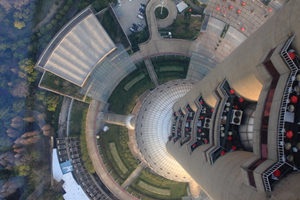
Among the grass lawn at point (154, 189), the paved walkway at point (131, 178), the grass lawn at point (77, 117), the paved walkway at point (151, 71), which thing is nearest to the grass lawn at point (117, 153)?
the paved walkway at point (131, 178)

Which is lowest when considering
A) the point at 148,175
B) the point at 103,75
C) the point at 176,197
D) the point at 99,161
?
the point at 176,197

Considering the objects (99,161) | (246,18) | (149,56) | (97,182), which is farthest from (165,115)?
(246,18)

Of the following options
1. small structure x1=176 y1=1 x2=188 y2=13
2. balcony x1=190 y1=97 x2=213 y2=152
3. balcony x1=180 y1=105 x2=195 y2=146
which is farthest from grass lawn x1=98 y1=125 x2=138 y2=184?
small structure x1=176 y1=1 x2=188 y2=13

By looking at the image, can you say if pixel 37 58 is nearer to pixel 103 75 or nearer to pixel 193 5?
pixel 103 75

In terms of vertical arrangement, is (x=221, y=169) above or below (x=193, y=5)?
below

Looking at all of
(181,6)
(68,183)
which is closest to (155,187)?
(68,183)

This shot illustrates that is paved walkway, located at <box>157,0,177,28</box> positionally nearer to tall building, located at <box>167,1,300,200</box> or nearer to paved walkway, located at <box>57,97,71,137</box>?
paved walkway, located at <box>57,97,71,137</box>
